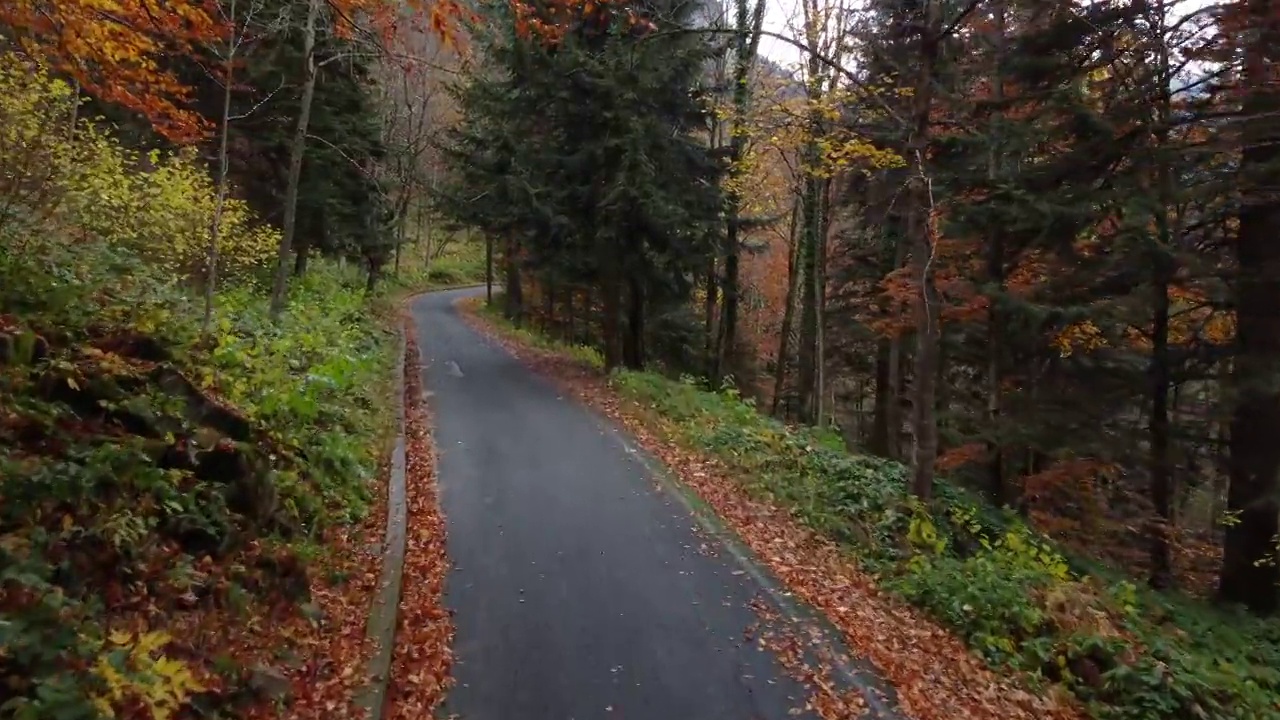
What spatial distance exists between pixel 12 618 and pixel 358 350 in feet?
44.8

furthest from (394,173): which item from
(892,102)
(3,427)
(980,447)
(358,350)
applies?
(3,427)

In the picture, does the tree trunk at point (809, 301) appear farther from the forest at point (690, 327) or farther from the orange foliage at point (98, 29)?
the orange foliage at point (98, 29)

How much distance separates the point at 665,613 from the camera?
729 cm

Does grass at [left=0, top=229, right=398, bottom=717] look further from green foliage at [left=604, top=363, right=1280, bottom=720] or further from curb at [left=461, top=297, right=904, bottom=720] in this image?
green foliage at [left=604, top=363, right=1280, bottom=720]

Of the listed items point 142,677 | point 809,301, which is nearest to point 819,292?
point 809,301

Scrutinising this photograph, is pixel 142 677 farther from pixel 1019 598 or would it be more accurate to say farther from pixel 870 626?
pixel 1019 598

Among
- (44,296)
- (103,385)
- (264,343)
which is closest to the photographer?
(103,385)

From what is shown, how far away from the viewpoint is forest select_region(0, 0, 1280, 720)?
550 centimetres

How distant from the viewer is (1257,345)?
419 inches

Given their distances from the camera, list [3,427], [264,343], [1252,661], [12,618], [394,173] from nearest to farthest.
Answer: [12,618] < [3,427] < [1252,661] < [264,343] < [394,173]

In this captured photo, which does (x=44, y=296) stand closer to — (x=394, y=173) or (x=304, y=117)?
(x=304, y=117)

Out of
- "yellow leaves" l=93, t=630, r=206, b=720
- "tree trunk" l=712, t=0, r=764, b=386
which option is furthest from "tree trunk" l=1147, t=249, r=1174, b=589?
"yellow leaves" l=93, t=630, r=206, b=720

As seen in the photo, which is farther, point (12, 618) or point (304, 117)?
point (304, 117)

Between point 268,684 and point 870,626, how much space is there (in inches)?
197
